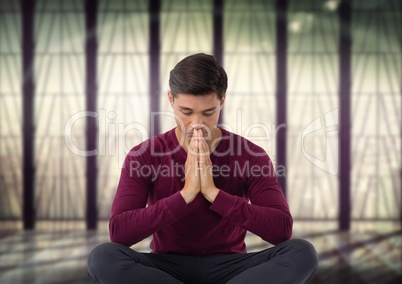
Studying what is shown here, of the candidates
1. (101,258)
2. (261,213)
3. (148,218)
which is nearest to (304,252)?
(261,213)

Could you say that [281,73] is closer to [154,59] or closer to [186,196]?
[154,59]

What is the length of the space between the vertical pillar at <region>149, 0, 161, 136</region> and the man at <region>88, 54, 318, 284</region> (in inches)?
158

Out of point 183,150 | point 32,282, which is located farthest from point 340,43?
point 183,150

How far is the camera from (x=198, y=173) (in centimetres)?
194

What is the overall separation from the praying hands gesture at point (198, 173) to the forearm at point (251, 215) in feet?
0.12

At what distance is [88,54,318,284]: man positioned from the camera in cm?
190

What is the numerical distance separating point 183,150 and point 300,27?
4.37 metres

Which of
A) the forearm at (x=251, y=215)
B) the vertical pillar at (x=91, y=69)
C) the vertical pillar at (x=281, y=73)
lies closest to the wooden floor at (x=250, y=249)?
the vertical pillar at (x=91, y=69)

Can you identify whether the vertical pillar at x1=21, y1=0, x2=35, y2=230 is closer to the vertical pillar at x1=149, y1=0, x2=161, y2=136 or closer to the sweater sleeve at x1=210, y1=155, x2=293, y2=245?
the vertical pillar at x1=149, y1=0, x2=161, y2=136

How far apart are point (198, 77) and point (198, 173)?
32 centimetres

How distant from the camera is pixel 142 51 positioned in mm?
6184

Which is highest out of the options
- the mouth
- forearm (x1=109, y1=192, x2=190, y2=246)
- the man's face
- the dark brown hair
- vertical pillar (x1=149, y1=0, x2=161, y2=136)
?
vertical pillar (x1=149, y1=0, x2=161, y2=136)

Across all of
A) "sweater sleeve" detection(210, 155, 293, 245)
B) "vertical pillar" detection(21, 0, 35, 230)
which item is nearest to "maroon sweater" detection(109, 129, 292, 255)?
"sweater sleeve" detection(210, 155, 293, 245)

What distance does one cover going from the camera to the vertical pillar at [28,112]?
246 inches
